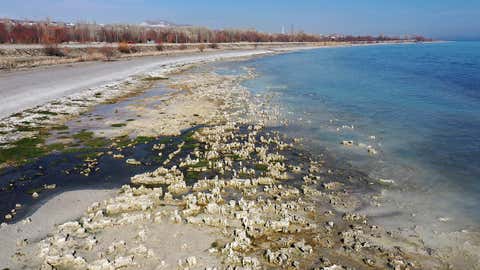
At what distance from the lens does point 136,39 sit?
111 metres

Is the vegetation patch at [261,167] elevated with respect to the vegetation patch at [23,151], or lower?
lower

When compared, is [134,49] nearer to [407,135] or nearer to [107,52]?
[107,52]

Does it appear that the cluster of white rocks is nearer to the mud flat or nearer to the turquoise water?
the mud flat

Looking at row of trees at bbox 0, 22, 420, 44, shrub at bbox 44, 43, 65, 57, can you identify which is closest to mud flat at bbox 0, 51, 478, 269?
shrub at bbox 44, 43, 65, 57

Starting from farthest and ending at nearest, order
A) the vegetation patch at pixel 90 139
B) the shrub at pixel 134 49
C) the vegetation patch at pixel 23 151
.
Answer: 1. the shrub at pixel 134 49
2. the vegetation patch at pixel 90 139
3. the vegetation patch at pixel 23 151

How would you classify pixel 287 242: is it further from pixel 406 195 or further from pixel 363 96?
pixel 363 96

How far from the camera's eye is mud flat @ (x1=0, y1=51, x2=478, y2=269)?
8.42 metres

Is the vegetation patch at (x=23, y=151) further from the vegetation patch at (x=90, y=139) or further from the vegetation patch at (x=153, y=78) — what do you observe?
the vegetation patch at (x=153, y=78)

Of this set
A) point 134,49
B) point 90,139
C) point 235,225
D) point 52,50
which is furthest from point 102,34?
point 235,225

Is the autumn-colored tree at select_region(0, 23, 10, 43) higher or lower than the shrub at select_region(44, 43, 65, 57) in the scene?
higher

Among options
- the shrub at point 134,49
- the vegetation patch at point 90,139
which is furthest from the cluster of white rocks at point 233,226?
the shrub at point 134,49

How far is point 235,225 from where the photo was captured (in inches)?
394

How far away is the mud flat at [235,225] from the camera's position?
27.6 feet

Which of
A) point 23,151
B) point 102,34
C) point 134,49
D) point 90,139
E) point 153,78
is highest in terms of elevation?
point 102,34
